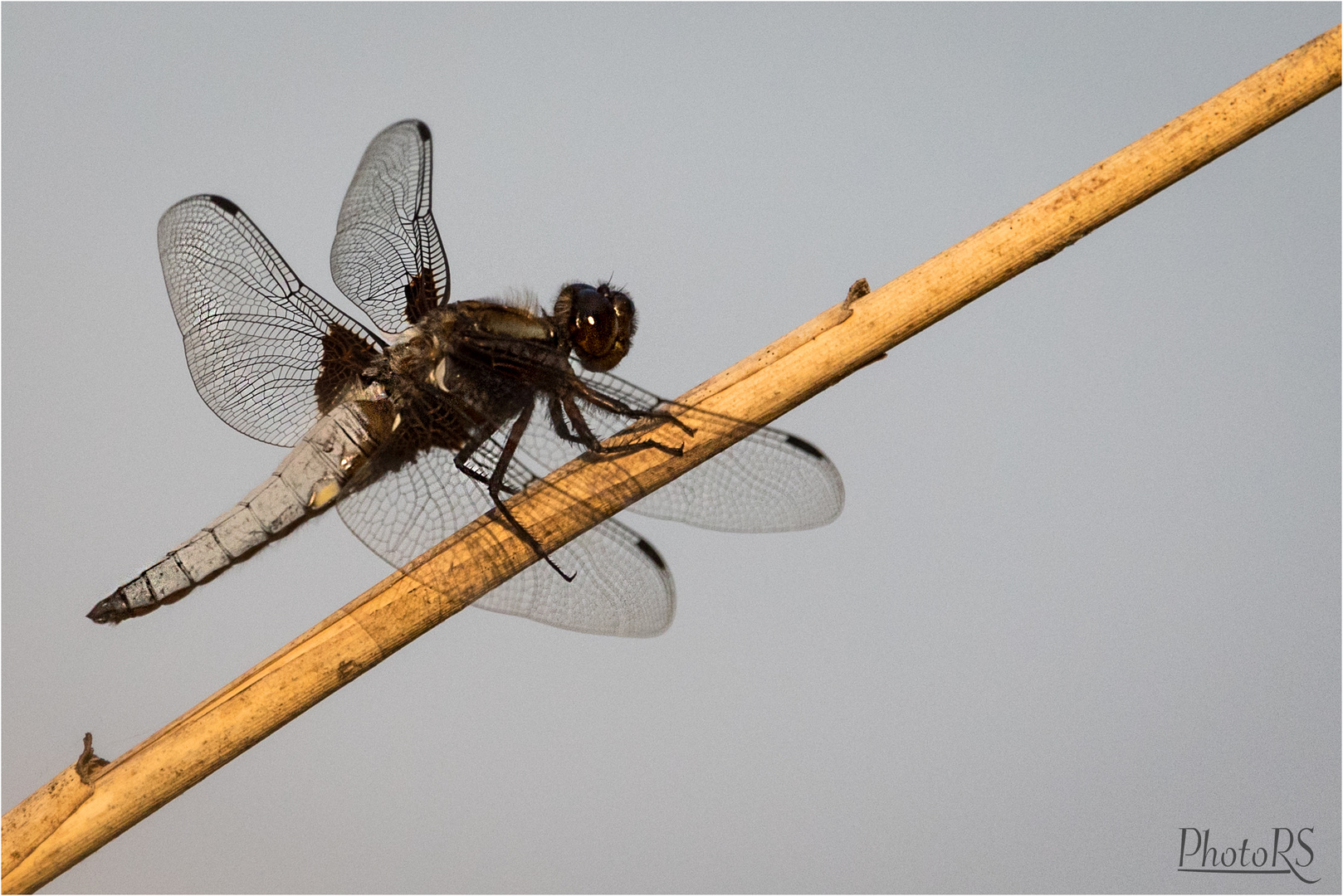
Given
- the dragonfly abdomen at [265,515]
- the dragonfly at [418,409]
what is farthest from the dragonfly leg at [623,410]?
the dragonfly abdomen at [265,515]

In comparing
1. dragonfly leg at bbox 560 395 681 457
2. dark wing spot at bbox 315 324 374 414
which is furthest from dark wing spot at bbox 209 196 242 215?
A: dragonfly leg at bbox 560 395 681 457

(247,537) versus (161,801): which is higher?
(247,537)

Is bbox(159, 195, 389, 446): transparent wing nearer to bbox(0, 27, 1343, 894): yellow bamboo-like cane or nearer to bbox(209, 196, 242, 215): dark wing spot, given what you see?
bbox(209, 196, 242, 215): dark wing spot

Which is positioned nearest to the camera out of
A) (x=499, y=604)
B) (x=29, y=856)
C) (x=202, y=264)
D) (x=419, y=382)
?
(x=29, y=856)

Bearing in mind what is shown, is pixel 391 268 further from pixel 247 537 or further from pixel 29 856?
pixel 29 856

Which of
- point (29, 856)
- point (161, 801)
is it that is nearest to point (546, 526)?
point (161, 801)

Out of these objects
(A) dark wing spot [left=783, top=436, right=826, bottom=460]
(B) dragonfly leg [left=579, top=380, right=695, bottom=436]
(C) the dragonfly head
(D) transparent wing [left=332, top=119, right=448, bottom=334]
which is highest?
(D) transparent wing [left=332, top=119, right=448, bottom=334]

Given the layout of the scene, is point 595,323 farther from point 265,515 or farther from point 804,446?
point 265,515

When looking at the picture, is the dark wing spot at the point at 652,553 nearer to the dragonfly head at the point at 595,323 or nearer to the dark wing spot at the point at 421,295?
the dragonfly head at the point at 595,323
